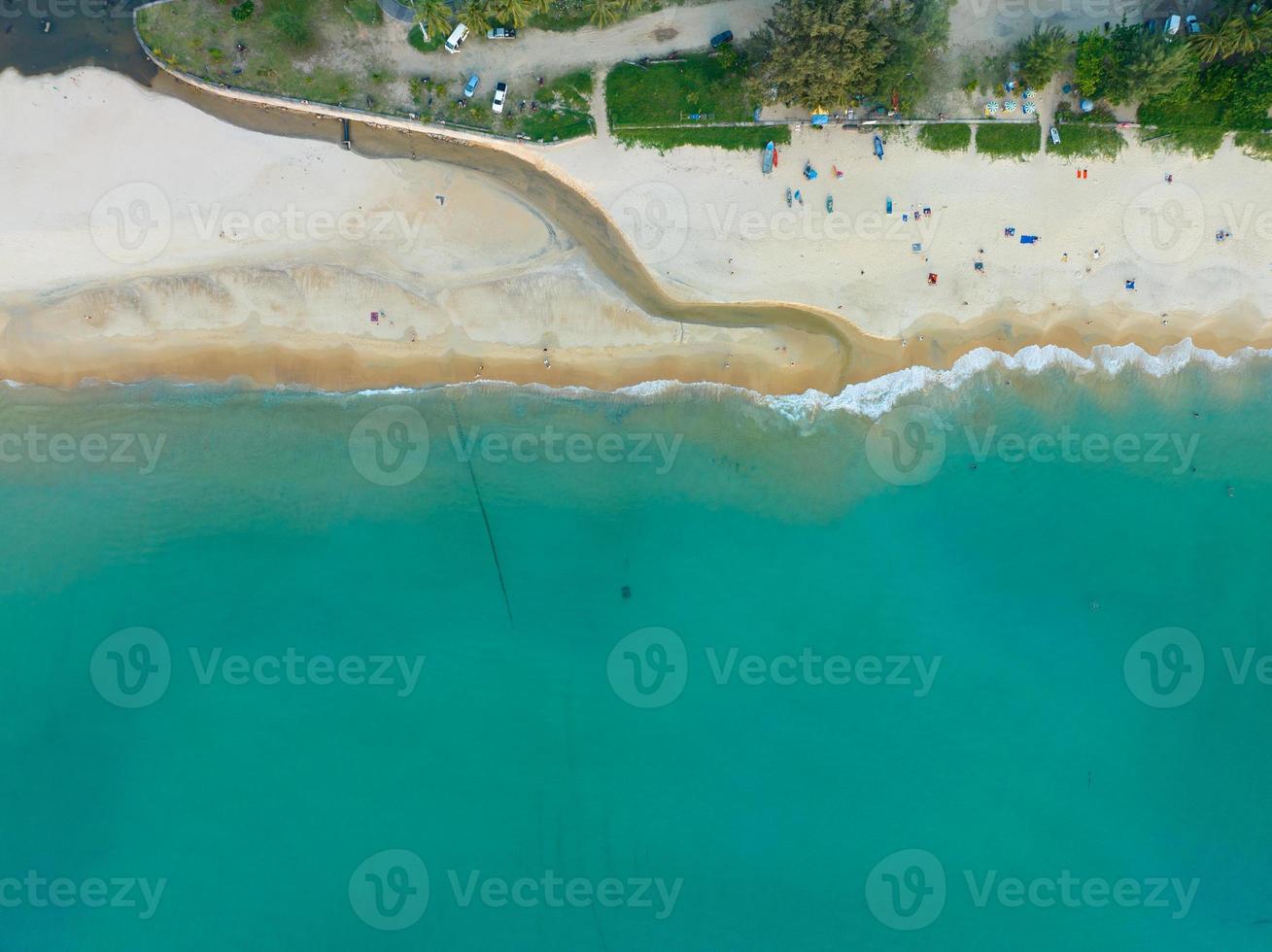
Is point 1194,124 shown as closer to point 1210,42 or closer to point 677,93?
point 1210,42

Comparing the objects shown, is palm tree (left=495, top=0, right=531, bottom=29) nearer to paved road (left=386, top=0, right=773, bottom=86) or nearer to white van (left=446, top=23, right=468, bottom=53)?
paved road (left=386, top=0, right=773, bottom=86)

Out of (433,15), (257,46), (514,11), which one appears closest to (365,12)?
(433,15)

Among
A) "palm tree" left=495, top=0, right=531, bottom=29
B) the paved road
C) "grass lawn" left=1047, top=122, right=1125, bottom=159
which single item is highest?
"palm tree" left=495, top=0, right=531, bottom=29

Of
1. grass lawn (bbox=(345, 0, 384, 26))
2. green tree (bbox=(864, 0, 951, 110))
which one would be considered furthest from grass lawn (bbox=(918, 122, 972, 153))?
grass lawn (bbox=(345, 0, 384, 26))

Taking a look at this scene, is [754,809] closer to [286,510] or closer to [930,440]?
[930,440]

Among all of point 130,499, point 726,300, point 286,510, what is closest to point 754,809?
point 726,300

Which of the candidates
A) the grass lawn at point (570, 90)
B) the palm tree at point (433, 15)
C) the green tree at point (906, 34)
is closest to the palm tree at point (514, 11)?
the palm tree at point (433, 15)
